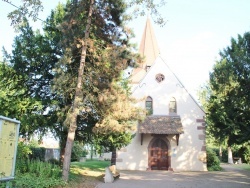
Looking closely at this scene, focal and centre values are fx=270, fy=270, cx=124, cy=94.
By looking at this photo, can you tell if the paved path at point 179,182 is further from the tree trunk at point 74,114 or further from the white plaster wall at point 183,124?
the white plaster wall at point 183,124

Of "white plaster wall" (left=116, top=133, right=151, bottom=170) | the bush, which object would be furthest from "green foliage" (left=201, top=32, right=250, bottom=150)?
"white plaster wall" (left=116, top=133, right=151, bottom=170)

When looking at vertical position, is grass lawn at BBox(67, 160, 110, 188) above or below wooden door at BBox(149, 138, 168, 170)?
below

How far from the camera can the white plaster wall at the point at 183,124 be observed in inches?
890

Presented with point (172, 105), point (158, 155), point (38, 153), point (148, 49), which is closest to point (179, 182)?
point (158, 155)

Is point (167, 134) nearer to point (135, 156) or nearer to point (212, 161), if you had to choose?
point (135, 156)

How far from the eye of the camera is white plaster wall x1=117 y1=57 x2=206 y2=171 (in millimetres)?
22594

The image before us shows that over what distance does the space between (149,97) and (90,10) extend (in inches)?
474

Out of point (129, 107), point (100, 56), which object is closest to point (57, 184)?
point (129, 107)

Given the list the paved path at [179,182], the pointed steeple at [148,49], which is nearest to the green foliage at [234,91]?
the paved path at [179,182]

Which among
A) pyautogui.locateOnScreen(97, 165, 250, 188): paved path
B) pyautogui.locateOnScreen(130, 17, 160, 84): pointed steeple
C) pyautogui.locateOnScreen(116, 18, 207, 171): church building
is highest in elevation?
pyautogui.locateOnScreen(130, 17, 160, 84): pointed steeple

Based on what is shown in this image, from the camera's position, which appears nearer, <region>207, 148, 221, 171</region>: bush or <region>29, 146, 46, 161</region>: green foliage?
<region>29, 146, 46, 161</region>: green foliage

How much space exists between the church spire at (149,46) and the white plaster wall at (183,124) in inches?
304

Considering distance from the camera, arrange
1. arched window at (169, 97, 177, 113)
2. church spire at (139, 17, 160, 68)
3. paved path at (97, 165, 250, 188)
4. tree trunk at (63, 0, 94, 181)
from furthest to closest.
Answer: church spire at (139, 17, 160, 68) → arched window at (169, 97, 177, 113) → paved path at (97, 165, 250, 188) → tree trunk at (63, 0, 94, 181)

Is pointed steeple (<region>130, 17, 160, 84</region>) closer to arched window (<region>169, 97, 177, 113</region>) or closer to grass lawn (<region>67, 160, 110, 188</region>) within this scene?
arched window (<region>169, 97, 177, 113</region>)
